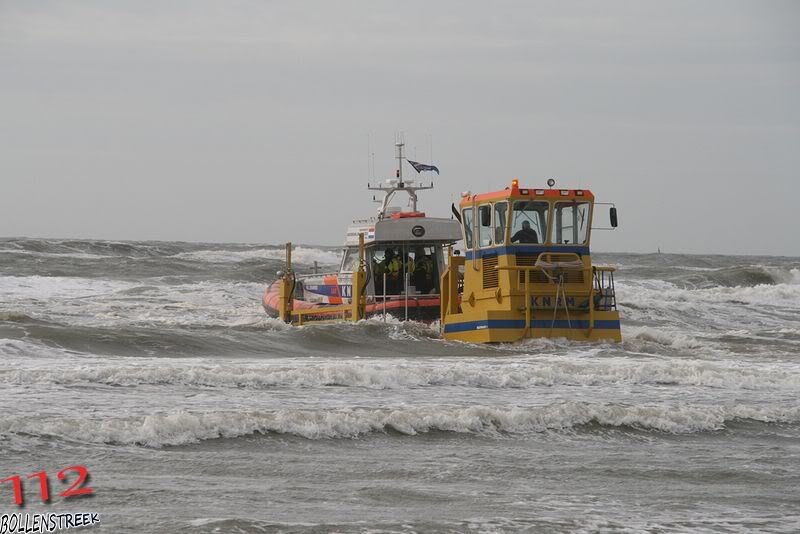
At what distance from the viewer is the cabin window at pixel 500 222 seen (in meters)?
18.3

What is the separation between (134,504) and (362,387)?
5.56 metres

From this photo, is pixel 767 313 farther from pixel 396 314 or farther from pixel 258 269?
pixel 258 269

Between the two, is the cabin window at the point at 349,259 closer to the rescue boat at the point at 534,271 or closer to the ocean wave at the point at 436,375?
the rescue boat at the point at 534,271

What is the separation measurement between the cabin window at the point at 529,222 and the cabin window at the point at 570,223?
0.62ft

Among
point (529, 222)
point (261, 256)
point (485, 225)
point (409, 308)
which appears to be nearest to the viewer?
point (529, 222)

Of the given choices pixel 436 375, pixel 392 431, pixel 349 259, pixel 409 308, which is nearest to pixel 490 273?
pixel 409 308

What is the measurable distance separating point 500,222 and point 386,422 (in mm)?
7946

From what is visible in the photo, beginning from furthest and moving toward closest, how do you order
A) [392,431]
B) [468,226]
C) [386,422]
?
[468,226]
[386,422]
[392,431]

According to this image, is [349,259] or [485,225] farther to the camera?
[349,259]

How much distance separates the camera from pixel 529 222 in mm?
18391

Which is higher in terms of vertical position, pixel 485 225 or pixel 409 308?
pixel 485 225

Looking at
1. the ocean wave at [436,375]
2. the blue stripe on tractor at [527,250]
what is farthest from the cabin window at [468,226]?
the ocean wave at [436,375]

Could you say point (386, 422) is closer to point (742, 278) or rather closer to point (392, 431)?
point (392, 431)

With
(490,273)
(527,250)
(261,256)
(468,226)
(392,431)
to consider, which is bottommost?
(392,431)
